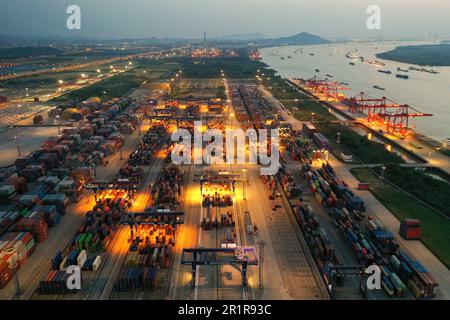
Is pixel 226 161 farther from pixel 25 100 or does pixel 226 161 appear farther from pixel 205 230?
pixel 25 100

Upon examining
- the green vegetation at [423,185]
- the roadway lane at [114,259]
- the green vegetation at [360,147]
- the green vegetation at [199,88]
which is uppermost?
the green vegetation at [199,88]

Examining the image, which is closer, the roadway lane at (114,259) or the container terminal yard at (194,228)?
the roadway lane at (114,259)

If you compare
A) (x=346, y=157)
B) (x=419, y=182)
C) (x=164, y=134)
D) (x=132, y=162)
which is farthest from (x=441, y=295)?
(x=164, y=134)

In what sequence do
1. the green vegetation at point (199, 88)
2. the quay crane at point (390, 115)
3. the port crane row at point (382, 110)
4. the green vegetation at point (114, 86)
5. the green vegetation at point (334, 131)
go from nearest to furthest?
the green vegetation at point (334, 131)
the quay crane at point (390, 115)
the port crane row at point (382, 110)
the green vegetation at point (114, 86)
the green vegetation at point (199, 88)

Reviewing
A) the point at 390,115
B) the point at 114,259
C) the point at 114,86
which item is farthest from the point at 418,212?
the point at 114,86

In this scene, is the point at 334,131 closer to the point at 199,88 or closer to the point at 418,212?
the point at 418,212

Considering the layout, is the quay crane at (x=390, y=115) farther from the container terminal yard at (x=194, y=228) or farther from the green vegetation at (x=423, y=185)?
the green vegetation at (x=423, y=185)

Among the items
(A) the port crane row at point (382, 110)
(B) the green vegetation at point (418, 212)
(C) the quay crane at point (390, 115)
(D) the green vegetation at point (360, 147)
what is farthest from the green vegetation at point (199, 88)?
(B) the green vegetation at point (418, 212)
